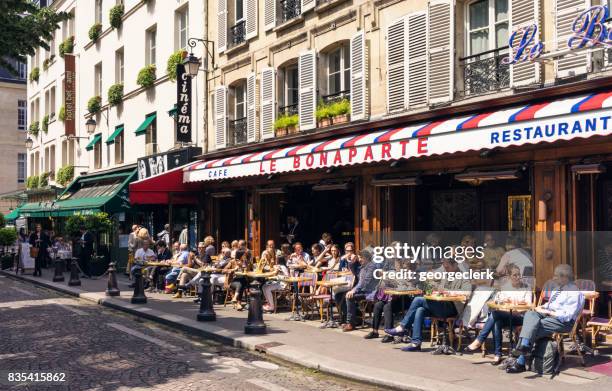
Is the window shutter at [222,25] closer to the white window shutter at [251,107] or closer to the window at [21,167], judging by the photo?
the white window shutter at [251,107]

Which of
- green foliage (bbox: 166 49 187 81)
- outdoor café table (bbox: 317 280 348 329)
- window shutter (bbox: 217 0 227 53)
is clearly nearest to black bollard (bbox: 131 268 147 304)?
outdoor café table (bbox: 317 280 348 329)

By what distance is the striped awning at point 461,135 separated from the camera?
8.25 m

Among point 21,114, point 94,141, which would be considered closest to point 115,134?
point 94,141

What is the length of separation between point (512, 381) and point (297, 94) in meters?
10.6

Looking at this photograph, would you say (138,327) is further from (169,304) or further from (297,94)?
(297,94)

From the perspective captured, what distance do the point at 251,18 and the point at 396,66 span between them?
6303 mm

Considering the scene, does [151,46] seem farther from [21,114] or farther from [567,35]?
[21,114]

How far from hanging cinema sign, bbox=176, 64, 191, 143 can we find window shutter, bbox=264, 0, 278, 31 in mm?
4204

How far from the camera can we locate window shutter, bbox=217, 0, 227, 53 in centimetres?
1880

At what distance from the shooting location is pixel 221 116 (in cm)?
1883

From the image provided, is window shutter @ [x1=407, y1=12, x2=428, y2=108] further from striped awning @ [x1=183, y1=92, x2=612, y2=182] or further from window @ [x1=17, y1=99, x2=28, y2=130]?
window @ [x1=17, y1=99, x2=28, y2=130]

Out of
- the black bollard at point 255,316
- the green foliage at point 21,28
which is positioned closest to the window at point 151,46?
the green foliage at point 21,28

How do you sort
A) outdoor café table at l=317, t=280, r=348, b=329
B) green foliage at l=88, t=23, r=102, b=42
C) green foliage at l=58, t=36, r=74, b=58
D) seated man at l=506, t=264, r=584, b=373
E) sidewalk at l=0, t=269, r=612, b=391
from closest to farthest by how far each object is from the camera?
sidewalk at l=0, t=269, r=612, b=391 → seated man at l=506, t=264, r=584, b=373 → outdoor café table at l=317, t=280, r=348, b=329 → green foliage at l=88, t=23, r=102, b=42 → green foliage at l=58, t=36, r=74, b=58

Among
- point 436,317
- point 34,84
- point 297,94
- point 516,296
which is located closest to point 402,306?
point 436,317
